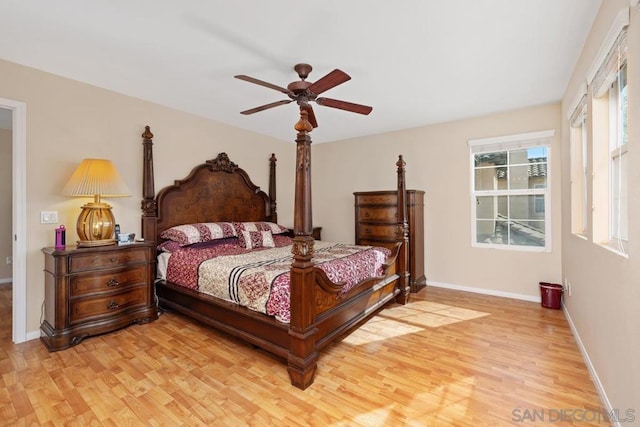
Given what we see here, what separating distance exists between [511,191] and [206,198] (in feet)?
13.7

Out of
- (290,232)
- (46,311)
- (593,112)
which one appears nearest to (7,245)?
(46,311)

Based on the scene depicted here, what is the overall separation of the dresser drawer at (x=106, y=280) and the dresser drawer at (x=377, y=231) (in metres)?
2.86

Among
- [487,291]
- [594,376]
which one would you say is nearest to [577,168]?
[594,376]

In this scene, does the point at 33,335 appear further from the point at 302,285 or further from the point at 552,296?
the point at 552,296

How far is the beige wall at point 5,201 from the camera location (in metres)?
4.40

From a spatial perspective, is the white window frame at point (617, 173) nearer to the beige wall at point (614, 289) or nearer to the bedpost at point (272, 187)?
the beige wall at point (614, 289)

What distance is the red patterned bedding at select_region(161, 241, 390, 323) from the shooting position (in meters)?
2.18

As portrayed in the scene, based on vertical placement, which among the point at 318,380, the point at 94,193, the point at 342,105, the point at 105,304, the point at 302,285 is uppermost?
the point at 342,105

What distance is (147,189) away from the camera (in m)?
3.36

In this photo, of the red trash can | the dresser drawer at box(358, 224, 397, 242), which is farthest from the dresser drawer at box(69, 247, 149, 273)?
the red trash can

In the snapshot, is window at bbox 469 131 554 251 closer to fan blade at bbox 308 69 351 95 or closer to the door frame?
fan blade at bbox 308 69 351 95

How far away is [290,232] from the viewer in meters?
4.77

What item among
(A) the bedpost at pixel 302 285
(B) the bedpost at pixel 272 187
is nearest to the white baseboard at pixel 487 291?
(B) the bedpost at pixel 272 187

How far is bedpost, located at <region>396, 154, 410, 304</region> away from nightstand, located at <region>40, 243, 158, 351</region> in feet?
9.45
